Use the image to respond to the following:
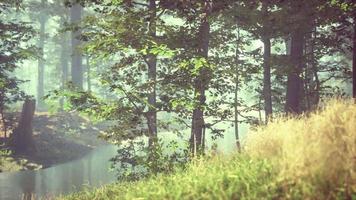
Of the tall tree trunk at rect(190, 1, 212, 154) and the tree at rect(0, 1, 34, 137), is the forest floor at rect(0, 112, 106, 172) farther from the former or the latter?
the tall tree trunk at rect(190, 1, 212, 154)

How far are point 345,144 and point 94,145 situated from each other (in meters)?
25.2

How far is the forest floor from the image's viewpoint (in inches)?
843

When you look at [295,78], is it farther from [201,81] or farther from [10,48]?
[10,48]

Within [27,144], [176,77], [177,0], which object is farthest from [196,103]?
[27,144]

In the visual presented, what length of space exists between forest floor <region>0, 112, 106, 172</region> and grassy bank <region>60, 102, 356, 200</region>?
14944 mm

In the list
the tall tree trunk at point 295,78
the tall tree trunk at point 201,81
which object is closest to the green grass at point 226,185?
the tall tree trunk at point 201,81

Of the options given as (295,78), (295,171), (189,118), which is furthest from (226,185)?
(295,78)

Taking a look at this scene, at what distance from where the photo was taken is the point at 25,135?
77.0ft

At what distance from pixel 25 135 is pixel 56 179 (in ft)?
19.8

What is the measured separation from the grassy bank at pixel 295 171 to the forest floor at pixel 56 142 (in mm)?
14944

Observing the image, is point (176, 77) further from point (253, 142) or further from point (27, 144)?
point (27, 144)

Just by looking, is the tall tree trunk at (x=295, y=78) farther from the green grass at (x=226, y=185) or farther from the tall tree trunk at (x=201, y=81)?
the green grass at (x=226, y=185)

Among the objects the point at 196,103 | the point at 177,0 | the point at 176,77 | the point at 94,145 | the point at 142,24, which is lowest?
the point at 94,145

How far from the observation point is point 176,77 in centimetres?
1162
